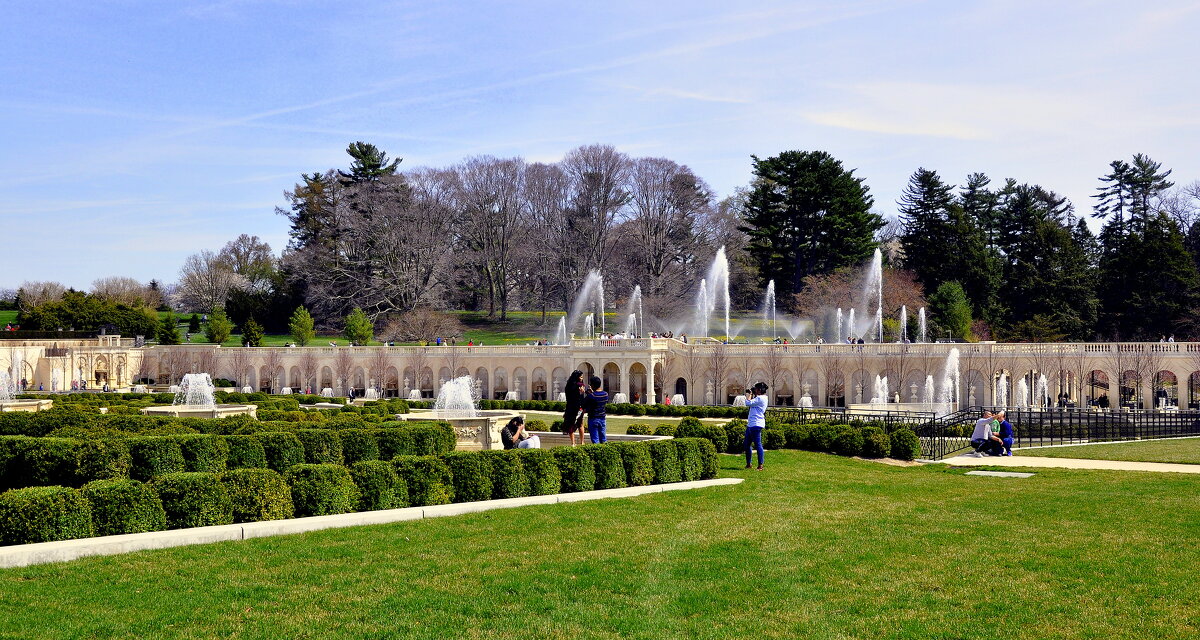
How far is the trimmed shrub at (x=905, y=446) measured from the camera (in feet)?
81.9

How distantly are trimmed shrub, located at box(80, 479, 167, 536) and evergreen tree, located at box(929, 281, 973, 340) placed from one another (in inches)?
2540

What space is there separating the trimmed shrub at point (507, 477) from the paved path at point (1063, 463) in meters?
11.4

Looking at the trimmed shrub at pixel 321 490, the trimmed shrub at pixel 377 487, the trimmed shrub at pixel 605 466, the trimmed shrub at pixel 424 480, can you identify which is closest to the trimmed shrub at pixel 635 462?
the trimmed shrub at pixel 605 466

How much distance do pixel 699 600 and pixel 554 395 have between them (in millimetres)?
53695

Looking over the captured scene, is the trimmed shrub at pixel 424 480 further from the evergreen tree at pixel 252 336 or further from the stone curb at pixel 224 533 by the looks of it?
the evergreen tree at pixel 252 336

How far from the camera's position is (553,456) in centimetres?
1661

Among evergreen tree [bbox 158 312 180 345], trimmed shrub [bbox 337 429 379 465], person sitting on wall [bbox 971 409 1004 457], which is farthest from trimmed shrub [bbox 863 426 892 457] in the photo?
evergreen tree [bbox 158 312 180 345]

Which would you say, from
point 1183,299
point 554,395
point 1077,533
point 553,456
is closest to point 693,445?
point 553,456

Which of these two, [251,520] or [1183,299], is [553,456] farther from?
[1183,299]

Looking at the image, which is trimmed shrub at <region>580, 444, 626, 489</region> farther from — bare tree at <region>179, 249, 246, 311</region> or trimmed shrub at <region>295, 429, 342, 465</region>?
bare tree at <region>179, 249, 246, 311</region>

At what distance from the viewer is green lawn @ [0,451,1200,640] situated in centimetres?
891

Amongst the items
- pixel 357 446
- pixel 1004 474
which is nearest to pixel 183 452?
pixel 357 446

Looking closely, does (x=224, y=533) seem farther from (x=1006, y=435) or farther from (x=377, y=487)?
(x=1006, y=435)

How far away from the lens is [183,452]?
1853 cm
